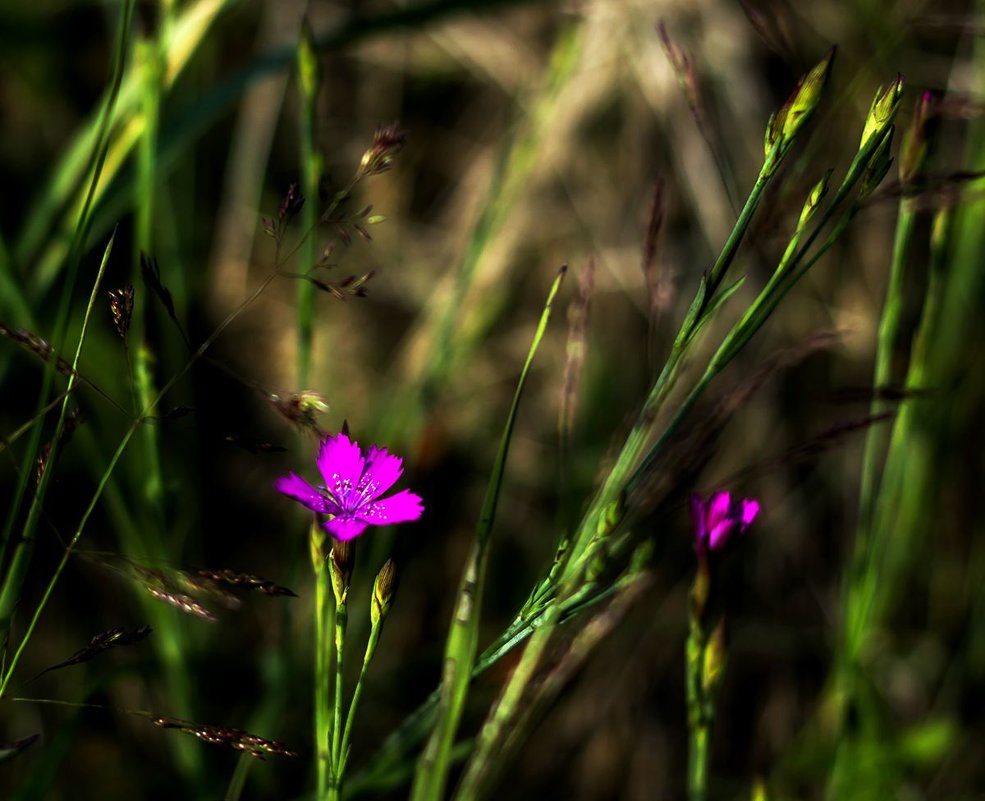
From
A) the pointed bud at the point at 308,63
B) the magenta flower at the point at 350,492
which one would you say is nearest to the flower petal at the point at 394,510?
the magenta flower at the point at 350,492

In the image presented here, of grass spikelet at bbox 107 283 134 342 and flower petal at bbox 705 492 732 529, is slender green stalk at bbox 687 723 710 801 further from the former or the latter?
grass spikelet at bbox 107 283 134 342

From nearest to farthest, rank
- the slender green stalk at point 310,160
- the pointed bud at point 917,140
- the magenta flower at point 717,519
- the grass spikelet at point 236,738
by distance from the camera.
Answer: the grass spikelet at point 236,738, the magenta flower at point 717,519, the pointed bud at point 917,140, the slender green stalk at point 310,160

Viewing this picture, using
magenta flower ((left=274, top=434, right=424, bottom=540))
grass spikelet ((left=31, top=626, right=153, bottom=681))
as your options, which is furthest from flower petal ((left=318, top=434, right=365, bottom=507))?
grass spikelet ((left=31, top=626, right=153, bottom=681))

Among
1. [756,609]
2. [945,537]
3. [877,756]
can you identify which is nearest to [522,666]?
[877,756]

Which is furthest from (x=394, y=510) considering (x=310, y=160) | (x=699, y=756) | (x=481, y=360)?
(x=481, y=360)

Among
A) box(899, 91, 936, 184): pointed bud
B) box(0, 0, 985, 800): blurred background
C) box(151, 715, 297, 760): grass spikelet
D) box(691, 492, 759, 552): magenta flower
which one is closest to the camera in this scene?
box(151, 715, 297, 760): grass spikelet

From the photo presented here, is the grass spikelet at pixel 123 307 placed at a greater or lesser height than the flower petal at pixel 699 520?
lesser

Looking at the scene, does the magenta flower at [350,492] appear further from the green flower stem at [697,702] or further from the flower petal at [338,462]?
the green flower stem at [697,702]
